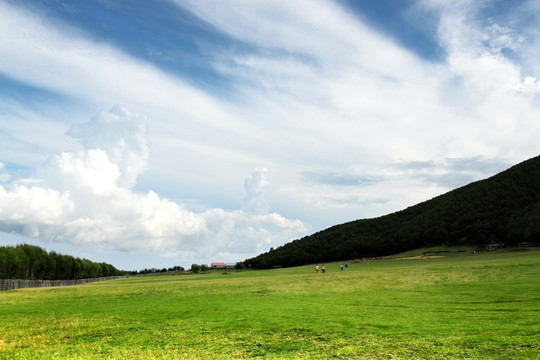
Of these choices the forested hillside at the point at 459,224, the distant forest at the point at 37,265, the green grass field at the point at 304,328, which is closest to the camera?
the green grass field at the point at 304,328

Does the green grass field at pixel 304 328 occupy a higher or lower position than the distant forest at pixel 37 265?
lower

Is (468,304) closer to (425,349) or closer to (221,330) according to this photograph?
(425,349)

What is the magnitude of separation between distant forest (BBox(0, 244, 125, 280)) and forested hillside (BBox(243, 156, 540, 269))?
74.2 meters

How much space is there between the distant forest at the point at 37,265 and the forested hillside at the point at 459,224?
74.2 m

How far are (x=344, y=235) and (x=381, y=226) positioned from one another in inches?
645

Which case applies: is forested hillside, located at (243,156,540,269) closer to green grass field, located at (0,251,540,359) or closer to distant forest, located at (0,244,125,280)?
distant forest, located at (0,244,125,280)

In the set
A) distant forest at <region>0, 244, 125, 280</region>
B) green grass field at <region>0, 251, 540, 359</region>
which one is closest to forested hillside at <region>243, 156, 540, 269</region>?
distant forest at <region>0, 244, 125, 280</region>

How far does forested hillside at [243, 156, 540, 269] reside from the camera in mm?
112062

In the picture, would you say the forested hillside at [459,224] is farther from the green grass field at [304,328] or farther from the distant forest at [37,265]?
the green grass field at [304,328]

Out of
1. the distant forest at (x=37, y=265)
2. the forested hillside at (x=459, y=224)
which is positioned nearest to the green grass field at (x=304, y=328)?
the forested hillside at (x=459, y=224)

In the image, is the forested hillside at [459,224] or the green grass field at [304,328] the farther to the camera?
the forested hillside at [459,224]

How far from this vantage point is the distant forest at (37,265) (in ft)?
355

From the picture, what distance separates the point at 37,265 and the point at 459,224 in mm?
134585

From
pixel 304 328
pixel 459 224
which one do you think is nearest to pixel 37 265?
pixel 304 328
